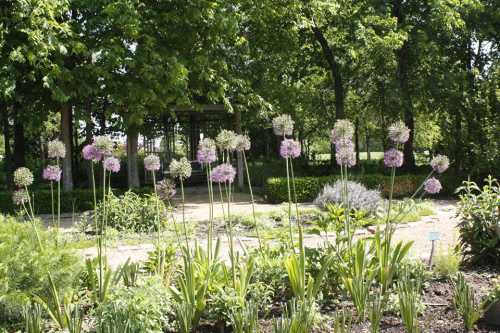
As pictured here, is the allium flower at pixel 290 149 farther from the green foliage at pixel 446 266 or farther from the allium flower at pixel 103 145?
the green foliage at pixel 446 266

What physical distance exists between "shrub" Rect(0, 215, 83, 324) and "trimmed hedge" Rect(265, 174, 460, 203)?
9420 millimetres

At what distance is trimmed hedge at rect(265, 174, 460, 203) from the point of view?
1303 cm

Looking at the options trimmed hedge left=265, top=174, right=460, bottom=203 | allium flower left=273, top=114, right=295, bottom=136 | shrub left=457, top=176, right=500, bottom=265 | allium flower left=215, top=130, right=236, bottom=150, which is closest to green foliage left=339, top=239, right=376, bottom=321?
allium flower left=273, top=114, right=295, bottom=136

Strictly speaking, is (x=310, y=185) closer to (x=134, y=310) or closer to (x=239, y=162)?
(x=239, y=162)

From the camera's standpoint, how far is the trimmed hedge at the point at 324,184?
13.0m

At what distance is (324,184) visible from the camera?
13.1 metres

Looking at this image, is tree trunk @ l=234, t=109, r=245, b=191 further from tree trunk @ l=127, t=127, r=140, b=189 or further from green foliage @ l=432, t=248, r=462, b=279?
green foliage @ l=432, t=248, r=462, b=279

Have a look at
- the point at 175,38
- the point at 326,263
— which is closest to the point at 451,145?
the point at 175,38

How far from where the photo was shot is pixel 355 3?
50.0 feet

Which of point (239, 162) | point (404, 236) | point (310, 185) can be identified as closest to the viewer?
point (404, 236)

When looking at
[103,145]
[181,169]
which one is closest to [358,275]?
[181,169]

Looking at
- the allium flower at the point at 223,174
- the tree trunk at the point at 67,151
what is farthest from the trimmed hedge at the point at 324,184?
the allium flower at the point at 223,174

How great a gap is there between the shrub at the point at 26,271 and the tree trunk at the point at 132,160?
10.0m

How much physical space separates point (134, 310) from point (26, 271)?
3.13 feet
